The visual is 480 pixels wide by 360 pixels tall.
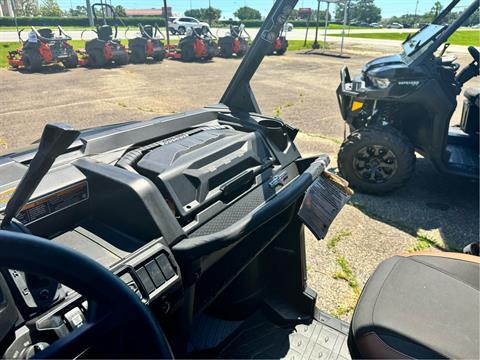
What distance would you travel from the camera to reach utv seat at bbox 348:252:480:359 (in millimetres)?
1304

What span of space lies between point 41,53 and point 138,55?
301 centimetres

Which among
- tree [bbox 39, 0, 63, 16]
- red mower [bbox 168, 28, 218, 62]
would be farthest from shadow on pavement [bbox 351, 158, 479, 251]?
tree [bbox 39, 0, 63, 16]

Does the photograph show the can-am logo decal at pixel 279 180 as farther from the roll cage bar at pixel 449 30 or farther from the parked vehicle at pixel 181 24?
the parked vehicle at pixel 181 24

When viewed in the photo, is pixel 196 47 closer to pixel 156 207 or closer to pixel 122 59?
pixel 122 59

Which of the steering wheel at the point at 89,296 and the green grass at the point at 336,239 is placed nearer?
the steering wheel at the point at 89,296

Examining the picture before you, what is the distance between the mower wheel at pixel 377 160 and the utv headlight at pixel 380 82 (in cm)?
40

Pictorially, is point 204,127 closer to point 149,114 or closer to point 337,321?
point 337,321

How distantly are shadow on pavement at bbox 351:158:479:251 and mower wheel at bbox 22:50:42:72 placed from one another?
10410 mm

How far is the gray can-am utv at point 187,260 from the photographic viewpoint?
0.78 meters

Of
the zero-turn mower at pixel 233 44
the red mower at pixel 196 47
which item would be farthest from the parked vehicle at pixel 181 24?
the red mower at pixel 196 47

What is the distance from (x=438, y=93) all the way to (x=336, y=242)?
1.67m

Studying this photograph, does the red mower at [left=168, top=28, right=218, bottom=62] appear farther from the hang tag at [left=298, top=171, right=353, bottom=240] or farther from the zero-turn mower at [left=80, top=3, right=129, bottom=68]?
the hang tag at [left=298, top=171, right=353, bottom=240]

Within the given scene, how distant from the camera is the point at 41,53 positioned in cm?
1096

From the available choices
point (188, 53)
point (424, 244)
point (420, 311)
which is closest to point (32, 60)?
point (188, 53)
